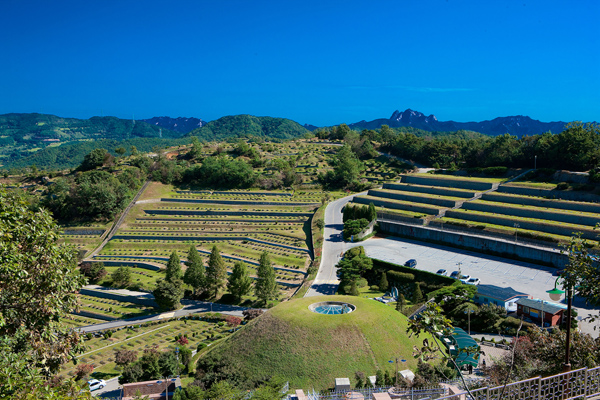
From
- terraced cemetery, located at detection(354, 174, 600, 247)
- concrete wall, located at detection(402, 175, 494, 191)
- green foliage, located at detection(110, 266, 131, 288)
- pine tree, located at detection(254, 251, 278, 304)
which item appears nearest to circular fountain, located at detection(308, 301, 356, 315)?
pine tree, located at detection(254, 251, 278, 304)

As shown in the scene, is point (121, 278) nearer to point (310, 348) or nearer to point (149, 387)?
point (149, 387)

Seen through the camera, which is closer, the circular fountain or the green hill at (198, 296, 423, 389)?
the green hill at (198, 296, 423, 389)

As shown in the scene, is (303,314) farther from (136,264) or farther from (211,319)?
(136,264)

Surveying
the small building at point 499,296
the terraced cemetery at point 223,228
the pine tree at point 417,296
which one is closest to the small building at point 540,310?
the small building at point 499,296

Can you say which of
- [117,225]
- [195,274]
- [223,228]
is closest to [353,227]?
[195,274]

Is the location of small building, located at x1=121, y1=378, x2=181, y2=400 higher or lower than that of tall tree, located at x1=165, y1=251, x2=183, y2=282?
lower

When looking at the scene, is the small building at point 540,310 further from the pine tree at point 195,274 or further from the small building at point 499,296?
the pine tree at point 195,274

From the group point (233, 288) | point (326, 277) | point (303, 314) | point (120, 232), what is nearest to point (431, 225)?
point (326, 277)

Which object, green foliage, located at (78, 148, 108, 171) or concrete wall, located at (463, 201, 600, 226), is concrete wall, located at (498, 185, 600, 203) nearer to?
concrete wall, located at (463, 201, 600, 226)
